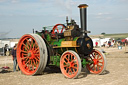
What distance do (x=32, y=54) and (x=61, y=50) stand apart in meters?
1.27

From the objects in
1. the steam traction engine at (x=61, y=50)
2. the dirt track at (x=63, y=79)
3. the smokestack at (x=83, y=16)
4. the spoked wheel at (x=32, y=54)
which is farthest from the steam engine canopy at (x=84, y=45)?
the spoked wheel at (x=32, y=54)

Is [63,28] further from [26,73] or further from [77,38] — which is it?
[26,73]

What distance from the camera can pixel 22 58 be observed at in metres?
8.91

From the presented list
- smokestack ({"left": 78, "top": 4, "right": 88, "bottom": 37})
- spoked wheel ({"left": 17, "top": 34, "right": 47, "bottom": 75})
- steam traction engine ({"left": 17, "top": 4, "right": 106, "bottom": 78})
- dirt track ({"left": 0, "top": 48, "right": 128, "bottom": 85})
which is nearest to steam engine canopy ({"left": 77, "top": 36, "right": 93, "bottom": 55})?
steam traction engine ({"left": 17, "top": 4, "right": 106, "bottom": 78})

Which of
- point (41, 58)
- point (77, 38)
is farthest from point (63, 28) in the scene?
point (41, 58)

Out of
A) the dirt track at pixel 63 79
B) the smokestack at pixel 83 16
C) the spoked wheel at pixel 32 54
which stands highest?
the smokestack at pixel 83 16

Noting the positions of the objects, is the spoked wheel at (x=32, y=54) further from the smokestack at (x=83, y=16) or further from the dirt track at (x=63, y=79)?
the smokestack at (x=83, y=16)

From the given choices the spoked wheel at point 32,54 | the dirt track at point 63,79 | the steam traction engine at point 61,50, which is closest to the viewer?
the dirt track at point 63,79

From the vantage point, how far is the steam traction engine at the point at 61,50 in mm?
7617

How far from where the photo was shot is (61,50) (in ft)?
27.0

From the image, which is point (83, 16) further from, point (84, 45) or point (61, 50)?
point (61, 50)

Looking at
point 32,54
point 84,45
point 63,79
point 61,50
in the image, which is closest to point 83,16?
point 84,45

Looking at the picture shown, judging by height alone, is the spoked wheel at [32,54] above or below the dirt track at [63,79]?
above

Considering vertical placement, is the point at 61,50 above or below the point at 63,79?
above
